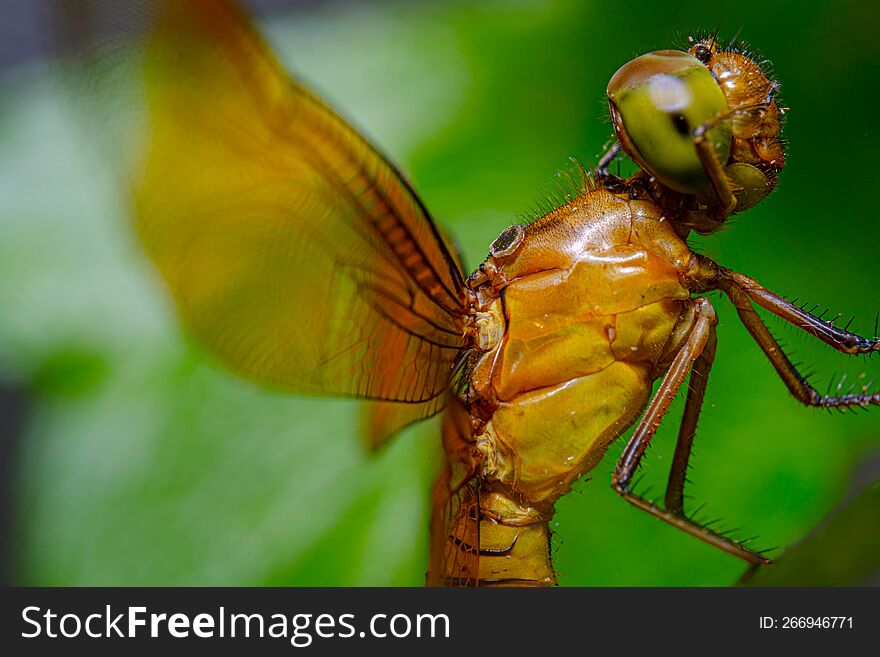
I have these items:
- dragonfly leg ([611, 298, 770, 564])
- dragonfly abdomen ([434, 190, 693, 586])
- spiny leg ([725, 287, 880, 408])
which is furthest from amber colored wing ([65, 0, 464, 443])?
spiny leg ([725, 287, 880, 408])

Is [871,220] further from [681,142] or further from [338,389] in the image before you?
[338,389]

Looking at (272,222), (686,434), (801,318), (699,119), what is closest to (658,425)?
(686,434)

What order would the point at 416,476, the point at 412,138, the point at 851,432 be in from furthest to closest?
the point at 412,138 → the point at 416,476 → the point at 851,432

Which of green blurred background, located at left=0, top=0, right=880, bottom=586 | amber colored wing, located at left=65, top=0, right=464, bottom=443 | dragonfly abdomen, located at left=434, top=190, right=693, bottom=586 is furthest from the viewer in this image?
green blurred background, located at left=0, top=0, right=880, bottom=586

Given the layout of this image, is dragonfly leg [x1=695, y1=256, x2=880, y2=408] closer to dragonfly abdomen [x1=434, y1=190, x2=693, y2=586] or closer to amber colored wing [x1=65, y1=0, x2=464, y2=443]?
dragonfly abdomen [x1=434, y1=190, x2=693, y2=586]

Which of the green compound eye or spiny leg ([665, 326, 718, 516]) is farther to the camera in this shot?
spiny leg ([665, 326, 718, 516])

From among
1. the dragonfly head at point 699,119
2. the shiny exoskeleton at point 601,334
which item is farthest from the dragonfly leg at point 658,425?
the dragonfly head at point 699,119

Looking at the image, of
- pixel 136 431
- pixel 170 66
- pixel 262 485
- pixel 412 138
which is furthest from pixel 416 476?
pixel 170 66

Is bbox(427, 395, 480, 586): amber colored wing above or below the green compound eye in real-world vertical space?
below
